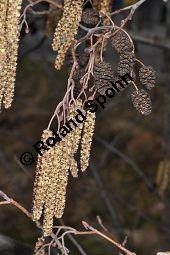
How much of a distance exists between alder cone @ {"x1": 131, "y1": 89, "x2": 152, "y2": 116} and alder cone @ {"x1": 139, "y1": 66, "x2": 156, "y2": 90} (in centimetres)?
3

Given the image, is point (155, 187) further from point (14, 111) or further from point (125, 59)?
point (14, 111)

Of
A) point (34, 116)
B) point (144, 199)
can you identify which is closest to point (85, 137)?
point (144, 199)

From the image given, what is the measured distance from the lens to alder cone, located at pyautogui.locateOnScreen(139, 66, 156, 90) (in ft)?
4.10

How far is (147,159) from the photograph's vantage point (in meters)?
6.39

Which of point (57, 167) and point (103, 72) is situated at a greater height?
point (103, 72)

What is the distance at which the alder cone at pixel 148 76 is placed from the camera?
49.2 inches

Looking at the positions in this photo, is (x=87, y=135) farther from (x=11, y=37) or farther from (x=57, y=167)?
(x=11, y=37)

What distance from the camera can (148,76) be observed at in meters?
1.26

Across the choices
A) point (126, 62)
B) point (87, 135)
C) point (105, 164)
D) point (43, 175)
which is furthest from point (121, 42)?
point (105, 164)

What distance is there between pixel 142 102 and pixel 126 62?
80 mm

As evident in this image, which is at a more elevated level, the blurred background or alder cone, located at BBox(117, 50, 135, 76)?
the blurred background

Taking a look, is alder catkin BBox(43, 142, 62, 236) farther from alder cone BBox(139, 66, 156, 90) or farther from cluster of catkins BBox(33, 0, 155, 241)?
alder cone BBox(139, 66, 156, 90)

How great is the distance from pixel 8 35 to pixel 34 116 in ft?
19.0

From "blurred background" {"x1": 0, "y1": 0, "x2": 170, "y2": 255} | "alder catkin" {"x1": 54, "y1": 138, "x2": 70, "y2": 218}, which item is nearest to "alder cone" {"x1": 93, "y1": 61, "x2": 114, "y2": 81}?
"alder catkin" {"x1": 54, "y1": 138, "x2": 70, "y2": 218}
